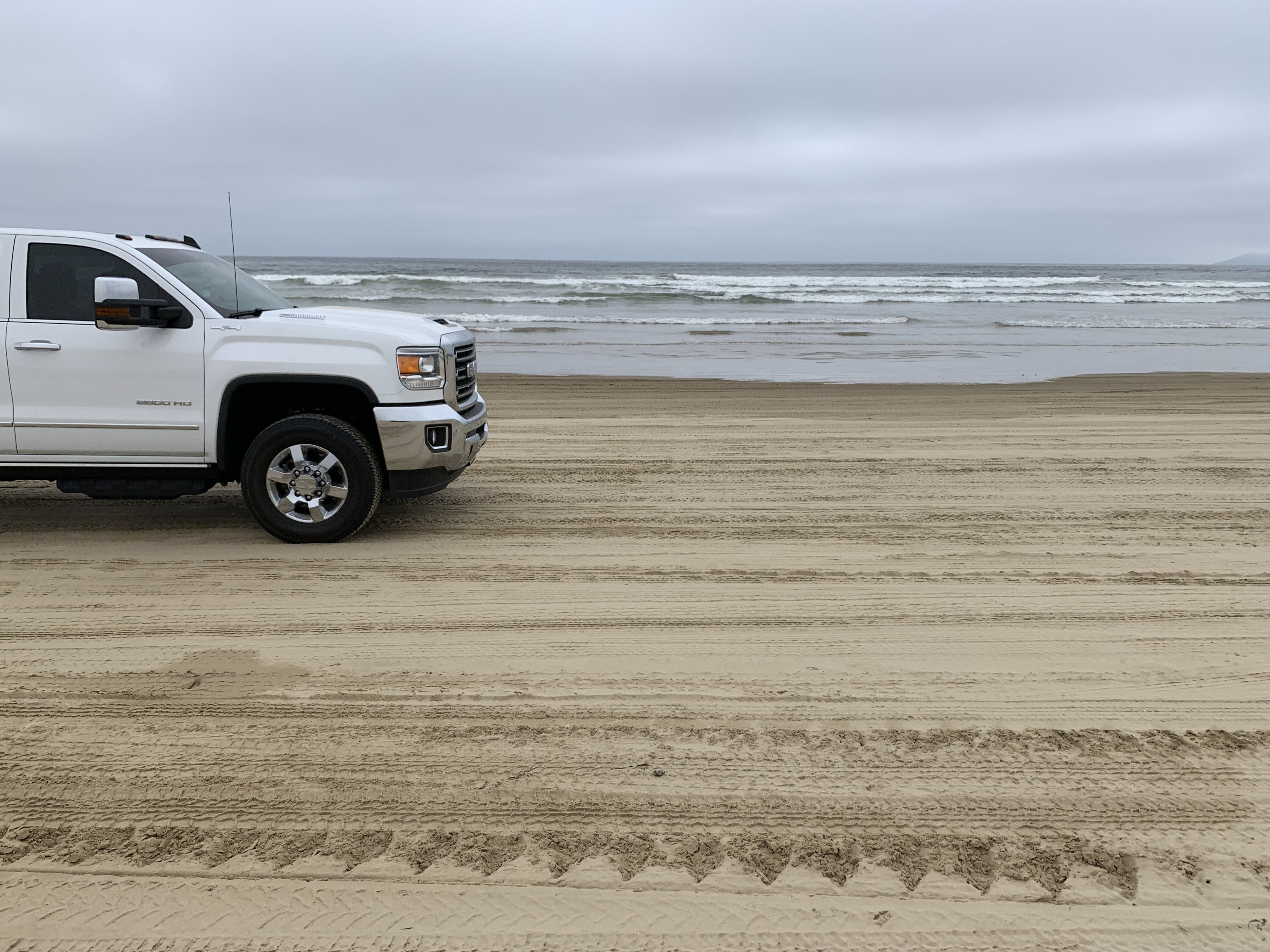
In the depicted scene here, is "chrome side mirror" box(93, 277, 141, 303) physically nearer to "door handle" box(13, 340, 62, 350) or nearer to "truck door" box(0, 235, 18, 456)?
"door handle" box(13, 340, 62, 350)

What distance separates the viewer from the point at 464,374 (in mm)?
6574

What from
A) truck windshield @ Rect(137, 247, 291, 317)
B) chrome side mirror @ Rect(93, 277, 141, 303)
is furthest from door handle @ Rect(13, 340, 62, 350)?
truck windshield @ Rect(137, 247, 291, 317)

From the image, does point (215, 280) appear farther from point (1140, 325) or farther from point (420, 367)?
point (1140, 325)

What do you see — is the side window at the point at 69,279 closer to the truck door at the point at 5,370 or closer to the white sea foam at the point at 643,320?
the truck door at the point at 5,370

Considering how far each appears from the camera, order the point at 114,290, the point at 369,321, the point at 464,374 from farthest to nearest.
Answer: the point at 464,374 → the point at 369,321 → the point at 114,290

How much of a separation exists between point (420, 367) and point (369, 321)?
1.71 ft

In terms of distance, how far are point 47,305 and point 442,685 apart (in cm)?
390

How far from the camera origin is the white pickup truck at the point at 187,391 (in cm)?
592

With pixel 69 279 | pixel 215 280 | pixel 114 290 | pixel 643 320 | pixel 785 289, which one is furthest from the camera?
pixel 785 289

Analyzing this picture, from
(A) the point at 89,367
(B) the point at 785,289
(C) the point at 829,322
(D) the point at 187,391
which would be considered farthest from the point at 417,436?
(B) the point at 785,289

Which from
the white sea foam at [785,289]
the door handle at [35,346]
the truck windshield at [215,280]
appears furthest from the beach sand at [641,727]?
the white sea foam at [785,289]

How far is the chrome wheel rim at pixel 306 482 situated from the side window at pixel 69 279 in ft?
4.14

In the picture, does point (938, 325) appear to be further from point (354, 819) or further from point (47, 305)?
point (354, 819)

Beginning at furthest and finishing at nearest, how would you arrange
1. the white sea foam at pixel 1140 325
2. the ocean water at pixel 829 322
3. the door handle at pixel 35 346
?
the white sea foam at pixel 1140 325, the ocean water at pixel 829 322, the door handle at pixel 35 346
